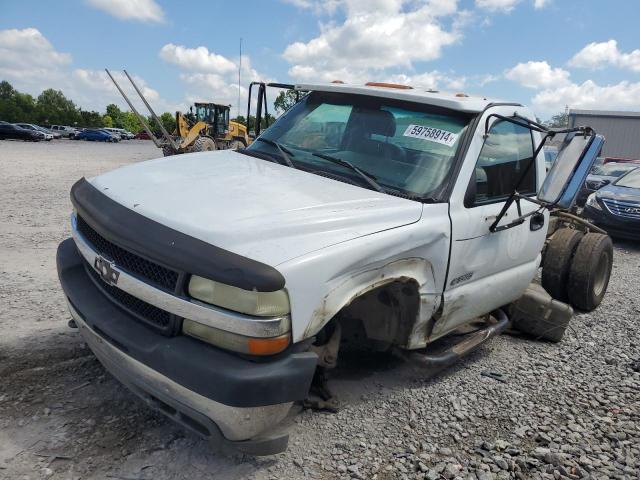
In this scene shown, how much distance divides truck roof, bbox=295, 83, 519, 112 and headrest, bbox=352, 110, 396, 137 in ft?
0.44

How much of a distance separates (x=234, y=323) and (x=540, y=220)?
2.87 metres

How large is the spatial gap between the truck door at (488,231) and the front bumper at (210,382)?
1.38 meters

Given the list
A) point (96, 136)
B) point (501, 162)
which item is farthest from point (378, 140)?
point (96, 136)

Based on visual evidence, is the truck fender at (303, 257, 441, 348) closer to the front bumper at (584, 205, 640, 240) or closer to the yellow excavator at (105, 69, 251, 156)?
the front bumper at (584, 205, 640, 240)

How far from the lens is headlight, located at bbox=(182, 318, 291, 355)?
2.25 meters

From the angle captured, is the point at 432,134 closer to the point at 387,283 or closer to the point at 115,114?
the point at 387,283

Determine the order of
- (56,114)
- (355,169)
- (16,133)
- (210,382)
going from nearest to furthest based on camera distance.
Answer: (210,382)
(355,169)
(16,133)
(56,114)

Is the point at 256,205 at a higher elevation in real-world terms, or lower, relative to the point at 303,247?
higher

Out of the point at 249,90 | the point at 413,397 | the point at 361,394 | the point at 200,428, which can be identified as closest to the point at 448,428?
the point at 413,397

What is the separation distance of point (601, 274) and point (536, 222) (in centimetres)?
209

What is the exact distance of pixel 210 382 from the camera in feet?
7.18

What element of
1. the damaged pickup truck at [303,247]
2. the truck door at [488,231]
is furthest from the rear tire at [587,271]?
the truck door at [488,231]

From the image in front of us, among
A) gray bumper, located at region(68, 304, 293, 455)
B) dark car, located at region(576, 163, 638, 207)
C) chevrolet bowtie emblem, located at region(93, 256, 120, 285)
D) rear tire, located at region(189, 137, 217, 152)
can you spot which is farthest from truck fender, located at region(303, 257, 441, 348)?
rear tire, located at region(189, 137, 217, 152)

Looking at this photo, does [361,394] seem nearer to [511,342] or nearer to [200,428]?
[200,428]
